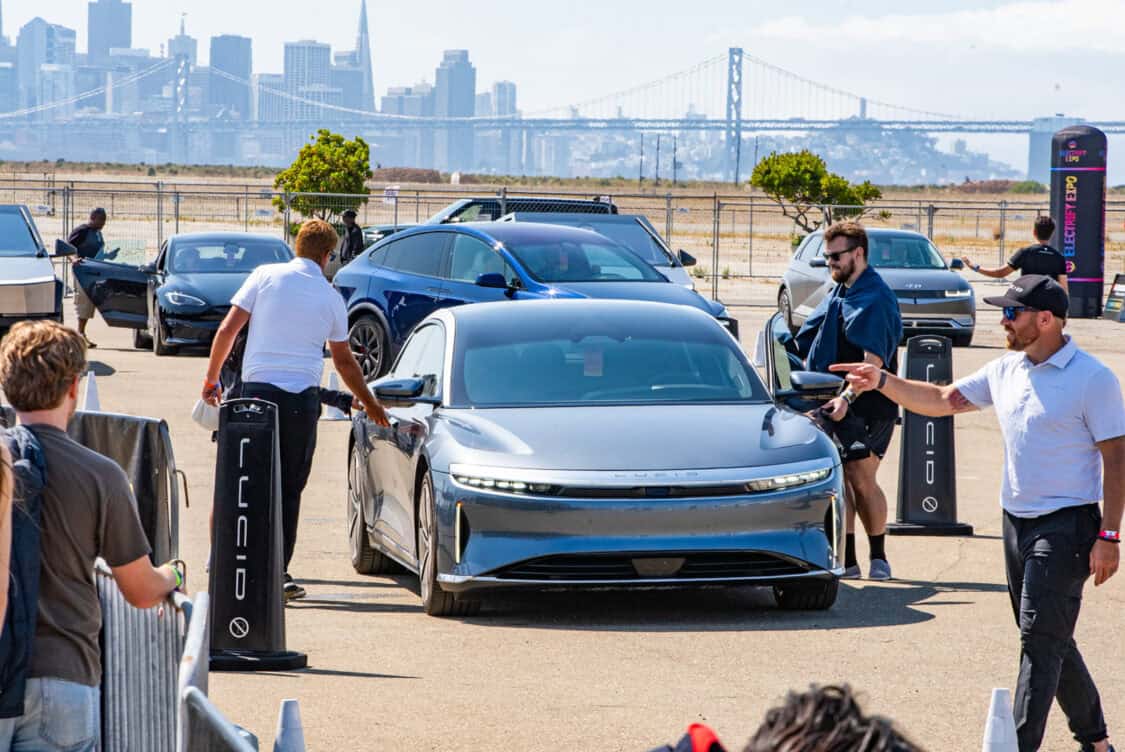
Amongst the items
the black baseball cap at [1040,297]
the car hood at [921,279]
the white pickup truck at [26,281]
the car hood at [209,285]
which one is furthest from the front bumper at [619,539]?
the car hood at [921,279]

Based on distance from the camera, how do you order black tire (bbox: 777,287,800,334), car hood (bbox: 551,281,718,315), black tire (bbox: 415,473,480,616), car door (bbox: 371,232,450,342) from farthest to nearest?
1. black tire (bbox: 777,287,800,334)
2. car door (bbox: 371,232,450,342)
3. car hood (bbox: 551,281,718,315)
4. black tire (bbox: 415,473,480,616)

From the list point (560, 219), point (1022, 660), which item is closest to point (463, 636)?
point (1022, 660)

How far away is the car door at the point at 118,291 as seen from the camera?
22.2 metres

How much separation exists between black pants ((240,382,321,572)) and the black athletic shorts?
2.64 metres

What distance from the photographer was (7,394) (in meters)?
4.32

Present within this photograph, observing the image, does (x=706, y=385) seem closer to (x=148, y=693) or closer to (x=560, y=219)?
(x=148, y=693)

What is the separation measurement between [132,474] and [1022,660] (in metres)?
2.91

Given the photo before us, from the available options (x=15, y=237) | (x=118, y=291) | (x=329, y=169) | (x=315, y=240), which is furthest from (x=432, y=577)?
(x=329, y=169)

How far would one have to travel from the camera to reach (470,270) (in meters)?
17.4

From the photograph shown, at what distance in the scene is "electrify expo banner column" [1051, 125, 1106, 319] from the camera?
1270 inches

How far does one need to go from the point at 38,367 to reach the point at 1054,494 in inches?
126

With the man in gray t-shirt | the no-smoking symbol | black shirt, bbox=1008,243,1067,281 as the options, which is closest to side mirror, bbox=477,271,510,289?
black shirt, bbox=1008,243,1067,281

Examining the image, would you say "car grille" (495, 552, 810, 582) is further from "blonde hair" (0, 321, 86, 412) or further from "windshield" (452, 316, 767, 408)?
"blonde hair" (0, 321, 86, 412)

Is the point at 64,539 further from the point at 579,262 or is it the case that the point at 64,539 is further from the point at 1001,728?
the point at 579,262
